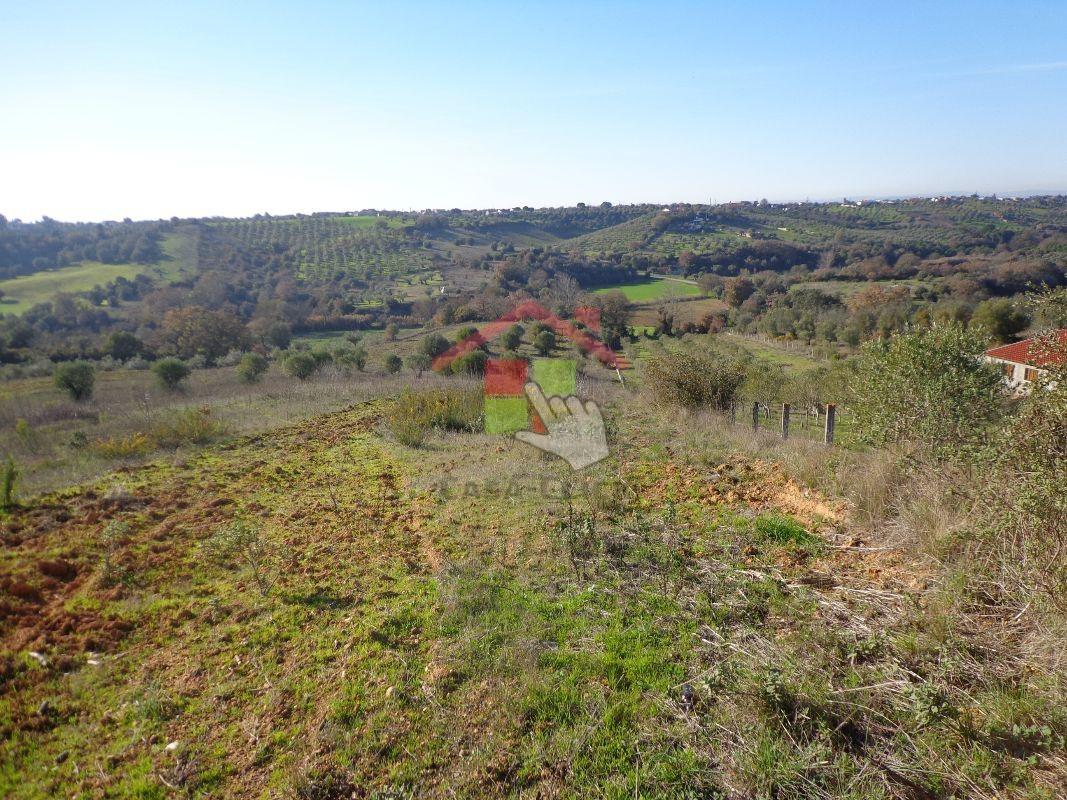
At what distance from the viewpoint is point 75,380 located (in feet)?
62.0

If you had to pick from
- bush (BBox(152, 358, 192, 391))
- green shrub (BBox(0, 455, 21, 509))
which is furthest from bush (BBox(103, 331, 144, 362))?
green shrub (BBox(0, 455, 21, 509))

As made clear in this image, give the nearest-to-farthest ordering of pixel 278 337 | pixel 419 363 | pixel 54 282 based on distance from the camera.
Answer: pixel 419 363, pixel 278 337, pixel 54 282

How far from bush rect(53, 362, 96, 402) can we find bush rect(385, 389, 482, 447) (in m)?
14.4

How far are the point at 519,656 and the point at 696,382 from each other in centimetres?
1054

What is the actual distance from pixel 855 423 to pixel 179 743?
8.21 meters

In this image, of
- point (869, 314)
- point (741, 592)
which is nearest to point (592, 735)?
point (741, 592)

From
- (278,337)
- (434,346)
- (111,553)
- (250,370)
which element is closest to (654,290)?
(434,346)

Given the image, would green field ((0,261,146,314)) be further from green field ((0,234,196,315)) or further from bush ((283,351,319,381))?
bush ((283,351,319,381))

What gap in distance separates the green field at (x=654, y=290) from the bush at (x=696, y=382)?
3823 cm

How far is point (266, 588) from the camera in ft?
16.9

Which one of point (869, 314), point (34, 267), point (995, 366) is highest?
point (34, 267)

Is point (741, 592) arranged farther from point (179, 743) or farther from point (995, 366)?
point (995, 366)

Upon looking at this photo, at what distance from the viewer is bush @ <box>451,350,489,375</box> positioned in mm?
22312

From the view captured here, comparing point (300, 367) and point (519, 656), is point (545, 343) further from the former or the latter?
point (519, 656)
